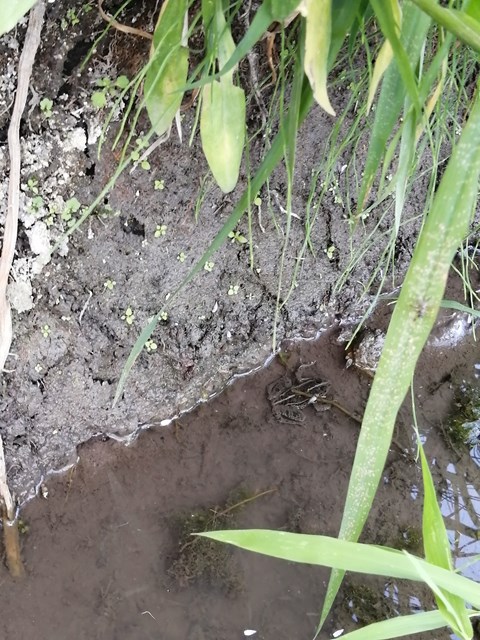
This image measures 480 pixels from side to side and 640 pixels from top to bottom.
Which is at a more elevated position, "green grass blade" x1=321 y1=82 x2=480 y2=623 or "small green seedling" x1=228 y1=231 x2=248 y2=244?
"small green seedling" x1=228 y1=231 x2=248 y2=244

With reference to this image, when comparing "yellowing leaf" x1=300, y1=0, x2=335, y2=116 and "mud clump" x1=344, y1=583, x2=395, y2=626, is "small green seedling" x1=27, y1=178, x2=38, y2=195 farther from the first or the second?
"mud clump" x1=344, y1=583, x2=395, y2=626

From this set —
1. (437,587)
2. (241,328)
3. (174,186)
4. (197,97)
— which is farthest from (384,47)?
(241,328)

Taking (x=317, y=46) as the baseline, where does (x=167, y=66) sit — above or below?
above

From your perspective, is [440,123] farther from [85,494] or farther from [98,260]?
[85,494]

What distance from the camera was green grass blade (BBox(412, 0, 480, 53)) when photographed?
1.95 ft

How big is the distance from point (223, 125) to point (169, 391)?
2.92ft

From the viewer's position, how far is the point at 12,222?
1235 millimetres

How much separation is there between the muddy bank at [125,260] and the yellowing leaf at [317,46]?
442 mm

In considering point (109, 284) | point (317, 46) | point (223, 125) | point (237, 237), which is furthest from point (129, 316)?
point (317, 46)

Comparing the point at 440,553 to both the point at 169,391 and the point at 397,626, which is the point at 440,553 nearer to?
the point at 397,626

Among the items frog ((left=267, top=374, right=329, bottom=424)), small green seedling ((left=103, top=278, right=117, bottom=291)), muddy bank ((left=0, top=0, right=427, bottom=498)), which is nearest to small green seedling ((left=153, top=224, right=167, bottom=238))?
muddy bank ((left=0, top=0, right=427, bottom=498))

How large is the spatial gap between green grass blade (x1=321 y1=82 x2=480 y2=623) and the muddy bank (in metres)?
0.56

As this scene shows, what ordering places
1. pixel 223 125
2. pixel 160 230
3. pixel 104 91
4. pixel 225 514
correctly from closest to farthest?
pixel 223 125 < pixel 104 91 < pixel 160 230 < pixel 225 514

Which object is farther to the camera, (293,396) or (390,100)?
(293,396)
